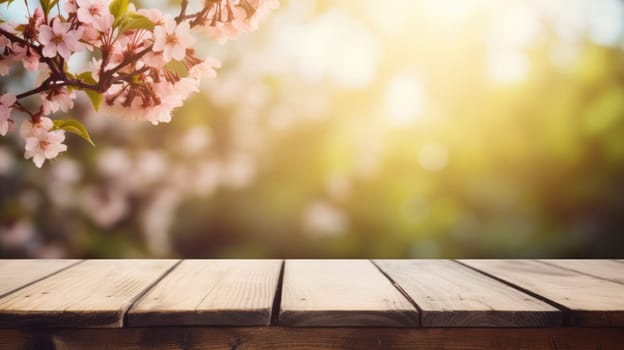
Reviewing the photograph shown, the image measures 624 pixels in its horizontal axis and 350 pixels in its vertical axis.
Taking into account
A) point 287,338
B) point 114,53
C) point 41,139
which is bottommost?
point 287,338

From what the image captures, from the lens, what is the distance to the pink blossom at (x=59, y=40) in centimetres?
73

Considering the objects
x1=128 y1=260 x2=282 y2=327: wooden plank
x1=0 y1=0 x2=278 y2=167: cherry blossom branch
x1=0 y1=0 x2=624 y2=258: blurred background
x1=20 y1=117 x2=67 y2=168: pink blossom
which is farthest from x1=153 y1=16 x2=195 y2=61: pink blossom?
x1=0 y1=0 x2=624 y2=258: blurred background

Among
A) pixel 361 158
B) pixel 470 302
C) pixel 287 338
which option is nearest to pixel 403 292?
pixel 470 302

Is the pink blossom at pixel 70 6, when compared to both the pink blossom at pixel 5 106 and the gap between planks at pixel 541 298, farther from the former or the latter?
the gap between planks at pixel 541 298

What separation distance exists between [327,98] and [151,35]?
7.31ft

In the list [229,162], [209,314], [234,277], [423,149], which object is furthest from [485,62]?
[209,314]

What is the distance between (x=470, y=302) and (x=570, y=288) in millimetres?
229

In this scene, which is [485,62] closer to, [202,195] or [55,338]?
[202,195]

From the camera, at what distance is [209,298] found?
85 cm

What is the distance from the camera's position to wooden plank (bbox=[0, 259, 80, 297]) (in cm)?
99

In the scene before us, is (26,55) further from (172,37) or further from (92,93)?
(172,37)

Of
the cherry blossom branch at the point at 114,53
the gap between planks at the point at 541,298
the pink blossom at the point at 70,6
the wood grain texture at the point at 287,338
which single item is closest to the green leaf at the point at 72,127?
the cherry blossom branch at the point at 114,53

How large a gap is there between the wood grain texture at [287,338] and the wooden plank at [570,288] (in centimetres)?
4

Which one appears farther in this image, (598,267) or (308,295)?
(598,267)
